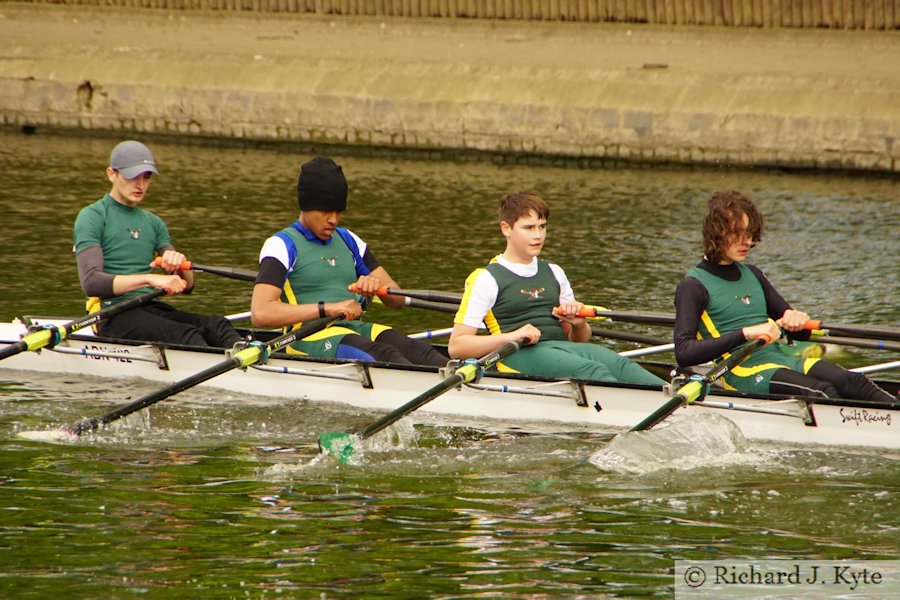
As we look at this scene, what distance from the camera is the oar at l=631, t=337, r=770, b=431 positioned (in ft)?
28.4

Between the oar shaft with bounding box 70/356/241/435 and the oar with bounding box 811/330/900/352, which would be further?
the oar with bounding box 811/330/900/352

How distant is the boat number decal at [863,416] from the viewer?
8641 mm

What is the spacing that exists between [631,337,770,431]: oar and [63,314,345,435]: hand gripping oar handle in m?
2.48

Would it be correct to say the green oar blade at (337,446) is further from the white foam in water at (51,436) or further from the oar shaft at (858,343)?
the oar shaft at (858,343)

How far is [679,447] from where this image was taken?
8922mm

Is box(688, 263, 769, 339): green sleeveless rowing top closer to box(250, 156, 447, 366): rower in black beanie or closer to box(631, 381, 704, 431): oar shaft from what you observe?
box(631, 381, 704, 431): oar shaft

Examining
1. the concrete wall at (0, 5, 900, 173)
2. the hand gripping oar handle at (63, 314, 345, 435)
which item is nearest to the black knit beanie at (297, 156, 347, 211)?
the hand gripping oar handle at (63, 314, 345, 435)

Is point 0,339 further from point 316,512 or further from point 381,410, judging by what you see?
point 316,512

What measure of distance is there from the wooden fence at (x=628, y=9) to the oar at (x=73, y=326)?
54.0 ft

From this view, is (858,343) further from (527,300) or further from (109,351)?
(109,351)

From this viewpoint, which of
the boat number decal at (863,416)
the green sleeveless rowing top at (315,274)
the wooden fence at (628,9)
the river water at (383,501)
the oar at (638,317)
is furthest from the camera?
the wooden fence at (628,9)

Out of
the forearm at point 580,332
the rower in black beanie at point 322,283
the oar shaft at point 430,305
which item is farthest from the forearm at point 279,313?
the forearm at point 580,332

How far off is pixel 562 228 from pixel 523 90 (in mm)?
6519

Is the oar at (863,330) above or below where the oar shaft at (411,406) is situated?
above
